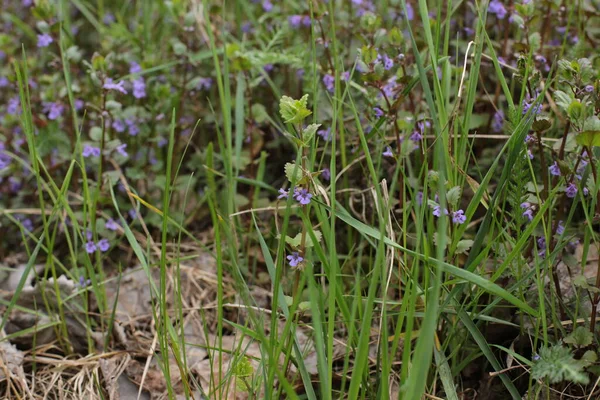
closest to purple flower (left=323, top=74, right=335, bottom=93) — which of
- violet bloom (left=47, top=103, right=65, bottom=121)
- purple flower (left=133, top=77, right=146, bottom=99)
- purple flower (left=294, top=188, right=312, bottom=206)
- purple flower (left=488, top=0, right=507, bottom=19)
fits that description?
purple flower (left=488, top=0, right=507, bottom=19)

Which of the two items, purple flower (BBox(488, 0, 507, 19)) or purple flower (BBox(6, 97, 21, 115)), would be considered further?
purple flower (BBox(6, 97, 21, 115))

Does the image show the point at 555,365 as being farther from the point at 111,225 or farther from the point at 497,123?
the point at 111,225

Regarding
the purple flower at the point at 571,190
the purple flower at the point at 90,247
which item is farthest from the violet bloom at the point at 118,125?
the purple flower at the point at 571,190

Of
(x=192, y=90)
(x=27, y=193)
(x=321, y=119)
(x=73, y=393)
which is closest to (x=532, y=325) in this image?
(x=321, y=119)

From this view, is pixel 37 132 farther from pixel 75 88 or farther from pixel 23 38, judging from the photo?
pixel 23 38

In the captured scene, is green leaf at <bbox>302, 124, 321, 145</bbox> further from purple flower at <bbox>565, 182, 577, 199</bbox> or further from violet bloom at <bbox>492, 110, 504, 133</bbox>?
violet bloom at <bbox>492, 110, 504, 133</bbox>

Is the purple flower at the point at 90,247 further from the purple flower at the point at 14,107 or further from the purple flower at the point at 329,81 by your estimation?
the purple flower at the point at 329,81
